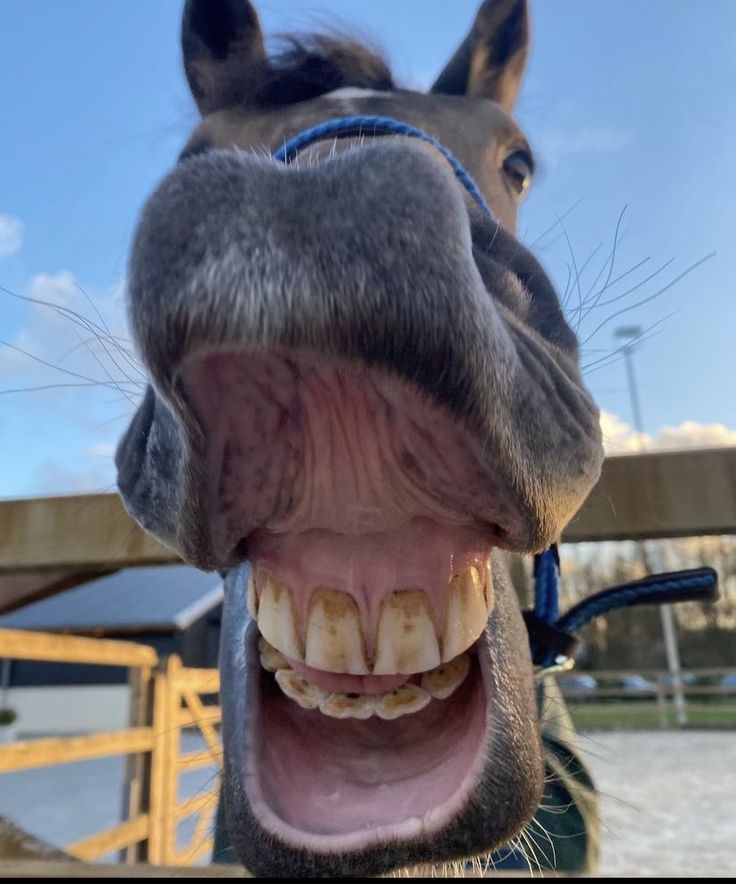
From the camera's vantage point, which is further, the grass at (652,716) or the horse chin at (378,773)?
the grass at (652,716)

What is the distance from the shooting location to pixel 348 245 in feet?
1.55

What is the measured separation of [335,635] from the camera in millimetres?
683

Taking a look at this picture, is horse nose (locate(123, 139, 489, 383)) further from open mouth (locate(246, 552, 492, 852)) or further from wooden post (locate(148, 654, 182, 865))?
wooden post (locate(148, 654, 182, 865))

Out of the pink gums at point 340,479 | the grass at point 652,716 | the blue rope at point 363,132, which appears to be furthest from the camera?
the grass at point 652,716

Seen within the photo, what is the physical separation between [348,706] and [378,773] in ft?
0.22

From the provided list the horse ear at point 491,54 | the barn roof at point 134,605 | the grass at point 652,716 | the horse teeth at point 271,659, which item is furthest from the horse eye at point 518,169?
the grass at point 652,716

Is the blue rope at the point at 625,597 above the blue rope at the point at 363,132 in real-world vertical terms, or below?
below

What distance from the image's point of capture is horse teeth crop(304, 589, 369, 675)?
68 cm

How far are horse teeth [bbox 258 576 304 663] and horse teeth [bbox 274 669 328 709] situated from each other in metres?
0.04

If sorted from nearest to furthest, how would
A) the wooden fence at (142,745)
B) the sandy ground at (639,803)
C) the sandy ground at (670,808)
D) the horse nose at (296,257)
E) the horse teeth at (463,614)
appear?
the horse nose at (296,257)
the horse teeth at (463,614)
the wooden fence at (142,745)
the sandy ground at (670,808)
the sandy ground at (639,803)

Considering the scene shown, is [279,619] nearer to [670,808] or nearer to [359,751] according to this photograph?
[359,751]

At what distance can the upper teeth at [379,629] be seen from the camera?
67 centimetres

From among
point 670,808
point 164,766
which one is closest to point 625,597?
point 164,766

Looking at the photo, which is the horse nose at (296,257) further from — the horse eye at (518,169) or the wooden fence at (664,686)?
the wooden fence at (664,686)
